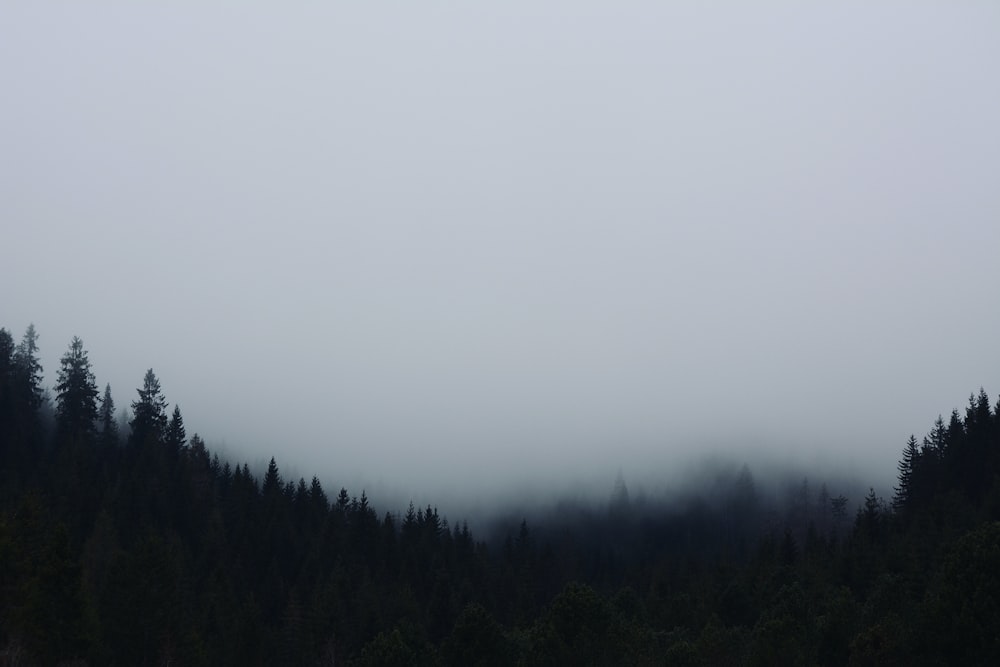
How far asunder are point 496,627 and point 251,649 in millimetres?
24872

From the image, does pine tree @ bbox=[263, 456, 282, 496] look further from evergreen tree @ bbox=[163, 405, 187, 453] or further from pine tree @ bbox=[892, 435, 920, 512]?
pine tree @ bbox=[892, 435, 920, 512]

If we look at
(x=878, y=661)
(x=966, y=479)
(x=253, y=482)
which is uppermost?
(x=253, y=482)

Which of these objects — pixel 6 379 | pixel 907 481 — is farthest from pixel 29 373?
pixel 907 481

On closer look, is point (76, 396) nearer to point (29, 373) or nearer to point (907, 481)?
point (29, 373)

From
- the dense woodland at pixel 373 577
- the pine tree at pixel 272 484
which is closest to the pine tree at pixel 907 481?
the dense woodland at pixel 373 577

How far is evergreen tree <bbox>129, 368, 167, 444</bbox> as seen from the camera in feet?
509

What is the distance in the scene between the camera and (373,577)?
137 metres

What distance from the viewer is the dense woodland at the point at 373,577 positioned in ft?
211

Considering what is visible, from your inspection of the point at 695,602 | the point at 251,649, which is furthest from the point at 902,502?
the point at 251,649

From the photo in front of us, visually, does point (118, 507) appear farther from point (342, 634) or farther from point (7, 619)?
point (7, 619)

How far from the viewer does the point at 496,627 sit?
74.6m

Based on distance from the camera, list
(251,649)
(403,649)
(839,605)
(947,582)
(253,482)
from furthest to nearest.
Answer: (253,482) < (251,649) < (839,605) < (403,649) < (947,582)

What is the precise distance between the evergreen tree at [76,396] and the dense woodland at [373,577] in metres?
0.33

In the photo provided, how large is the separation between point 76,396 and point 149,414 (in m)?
11.4
